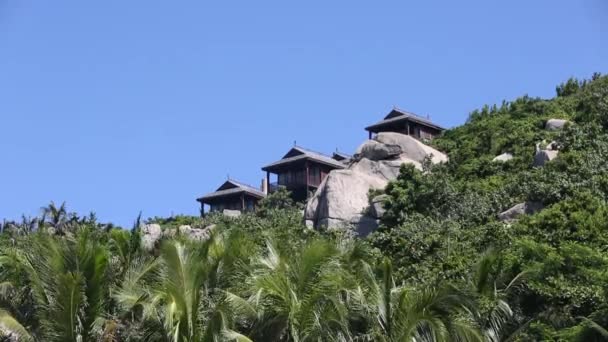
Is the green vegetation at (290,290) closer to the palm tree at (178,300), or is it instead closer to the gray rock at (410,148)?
the palm tree at (178,300)

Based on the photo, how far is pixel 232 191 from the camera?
5609 centimetres

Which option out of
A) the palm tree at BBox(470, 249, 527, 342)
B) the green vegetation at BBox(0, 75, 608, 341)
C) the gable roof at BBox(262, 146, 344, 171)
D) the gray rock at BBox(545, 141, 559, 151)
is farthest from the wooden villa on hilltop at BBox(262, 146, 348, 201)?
the palm tree at BBox(470, 249, 527, 342)

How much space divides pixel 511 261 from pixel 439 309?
17.5 feet

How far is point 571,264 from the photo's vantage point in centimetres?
2131

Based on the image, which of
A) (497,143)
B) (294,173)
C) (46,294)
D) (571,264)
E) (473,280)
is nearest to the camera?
(46,294)

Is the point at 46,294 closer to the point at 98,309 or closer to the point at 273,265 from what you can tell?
the point at 98,309

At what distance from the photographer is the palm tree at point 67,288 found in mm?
15859

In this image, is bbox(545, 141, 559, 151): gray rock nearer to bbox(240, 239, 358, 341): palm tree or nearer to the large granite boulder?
the large granite boulder

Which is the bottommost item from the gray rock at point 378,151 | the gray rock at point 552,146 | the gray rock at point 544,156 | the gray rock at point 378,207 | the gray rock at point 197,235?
the gray rock at point 197,235

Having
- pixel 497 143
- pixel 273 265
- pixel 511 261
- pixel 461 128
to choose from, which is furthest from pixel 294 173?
pixel 273 265

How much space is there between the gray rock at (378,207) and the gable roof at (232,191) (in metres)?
20.3

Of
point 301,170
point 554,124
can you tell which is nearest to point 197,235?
point 554,124

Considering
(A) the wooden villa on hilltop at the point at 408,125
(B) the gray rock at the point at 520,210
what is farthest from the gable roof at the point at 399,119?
(B) the gray rock at the point at 520,210

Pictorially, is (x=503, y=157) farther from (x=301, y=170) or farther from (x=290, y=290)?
(x=290, y=290)
